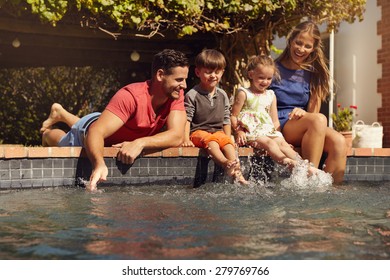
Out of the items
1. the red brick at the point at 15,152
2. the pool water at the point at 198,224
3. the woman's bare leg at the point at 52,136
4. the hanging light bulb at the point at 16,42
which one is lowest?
the pool water at the point at 198,224

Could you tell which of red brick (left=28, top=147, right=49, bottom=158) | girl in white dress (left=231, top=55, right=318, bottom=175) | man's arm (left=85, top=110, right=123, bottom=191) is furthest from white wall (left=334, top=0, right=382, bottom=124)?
red brick (left=28, top=147, right=49, bottom=158)

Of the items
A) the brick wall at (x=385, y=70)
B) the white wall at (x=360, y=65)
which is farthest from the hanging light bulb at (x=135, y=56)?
the brick wall at (x=385, y=70)

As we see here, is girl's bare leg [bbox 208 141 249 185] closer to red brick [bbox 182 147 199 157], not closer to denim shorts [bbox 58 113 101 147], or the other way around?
red brick [bbox 182 147 199 157]

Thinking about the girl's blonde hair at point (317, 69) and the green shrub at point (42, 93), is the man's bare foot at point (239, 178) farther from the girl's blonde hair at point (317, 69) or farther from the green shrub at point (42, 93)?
the green shrub at point (42, 93)

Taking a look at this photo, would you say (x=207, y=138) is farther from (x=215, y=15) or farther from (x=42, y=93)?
(x=42, y=93)

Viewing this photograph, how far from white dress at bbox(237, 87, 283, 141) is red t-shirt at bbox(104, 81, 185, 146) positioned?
72 centimetres

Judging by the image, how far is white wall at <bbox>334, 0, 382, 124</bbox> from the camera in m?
10.7

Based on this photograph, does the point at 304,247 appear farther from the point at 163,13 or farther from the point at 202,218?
the point at 163,13

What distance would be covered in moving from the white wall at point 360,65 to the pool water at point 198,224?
6.20 m

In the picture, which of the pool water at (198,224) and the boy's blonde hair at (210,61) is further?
the boy's blonde hair at (210,61)

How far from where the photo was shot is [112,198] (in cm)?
435

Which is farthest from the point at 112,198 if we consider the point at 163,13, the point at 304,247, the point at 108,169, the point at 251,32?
the point at 251,32

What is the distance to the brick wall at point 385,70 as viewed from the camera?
10359mm

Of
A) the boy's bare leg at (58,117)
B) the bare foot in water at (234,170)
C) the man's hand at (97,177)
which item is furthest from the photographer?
the boy's bare leg at (58,117)
